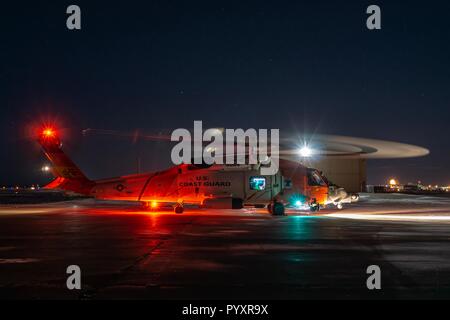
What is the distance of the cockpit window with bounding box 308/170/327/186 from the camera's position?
96.4 feet

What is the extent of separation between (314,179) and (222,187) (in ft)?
16.3

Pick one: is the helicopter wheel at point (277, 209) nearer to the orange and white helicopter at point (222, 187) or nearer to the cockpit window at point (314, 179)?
the orange and white helicopter at point (222, 187)

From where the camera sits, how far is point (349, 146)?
5403cm

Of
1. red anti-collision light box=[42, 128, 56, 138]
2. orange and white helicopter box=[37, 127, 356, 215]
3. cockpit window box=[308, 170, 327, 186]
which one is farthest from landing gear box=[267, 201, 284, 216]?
red anti-collision light box=[42, 128, 56, 138]

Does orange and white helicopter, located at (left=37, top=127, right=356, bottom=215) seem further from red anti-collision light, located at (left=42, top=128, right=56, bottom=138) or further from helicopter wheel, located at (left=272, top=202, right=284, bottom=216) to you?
red anti-collision light, located at (left=42, top=128, right=56, bottom=138)

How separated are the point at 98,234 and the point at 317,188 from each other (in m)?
14.9

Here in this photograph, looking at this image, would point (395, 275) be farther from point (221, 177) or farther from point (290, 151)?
point (290, 151)

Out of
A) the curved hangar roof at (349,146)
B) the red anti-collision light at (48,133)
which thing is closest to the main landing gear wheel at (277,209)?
the red anti-collision light at (48,133)

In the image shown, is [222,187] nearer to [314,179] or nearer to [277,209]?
[277,209]

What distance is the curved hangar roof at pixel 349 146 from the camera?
49.5 metres

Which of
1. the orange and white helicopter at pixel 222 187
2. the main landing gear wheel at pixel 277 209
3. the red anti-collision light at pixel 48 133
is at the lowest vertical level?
the main landing gear wheel at pixel 277 209
